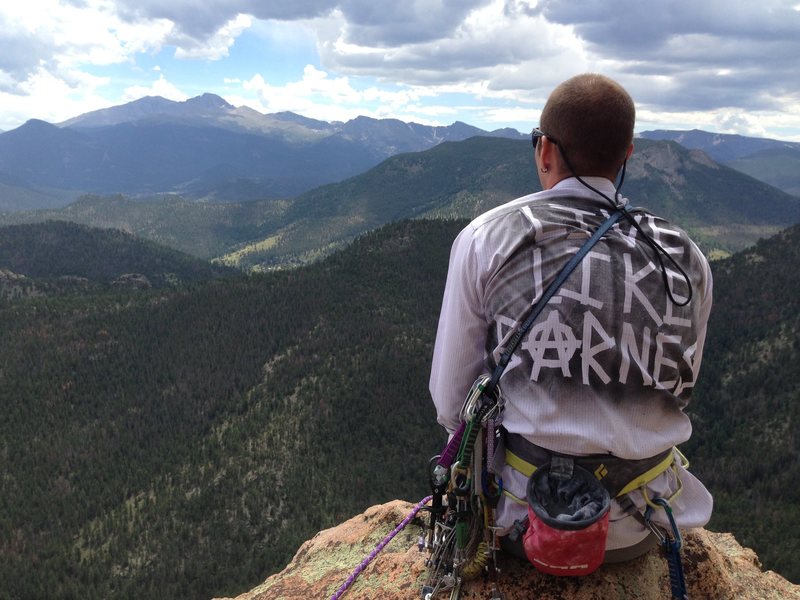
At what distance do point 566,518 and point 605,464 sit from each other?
0.67m

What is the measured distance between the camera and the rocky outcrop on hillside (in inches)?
236

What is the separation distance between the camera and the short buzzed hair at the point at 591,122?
4965 mm

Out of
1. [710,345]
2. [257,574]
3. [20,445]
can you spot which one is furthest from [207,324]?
[710,345]

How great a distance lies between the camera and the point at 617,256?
502 cm

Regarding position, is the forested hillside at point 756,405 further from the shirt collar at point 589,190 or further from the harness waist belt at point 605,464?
the shirt collar at point 589,190

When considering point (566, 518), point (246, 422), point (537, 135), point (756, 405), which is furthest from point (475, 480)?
point (756, 405)

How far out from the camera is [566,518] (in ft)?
15.7

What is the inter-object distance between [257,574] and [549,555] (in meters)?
72.9

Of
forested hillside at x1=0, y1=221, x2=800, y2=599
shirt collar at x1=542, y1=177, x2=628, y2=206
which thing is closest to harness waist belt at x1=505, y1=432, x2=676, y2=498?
shirt collar at x1=542, y1=177, x2=628, y2=206

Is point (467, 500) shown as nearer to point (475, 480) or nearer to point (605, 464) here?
point (475, 480)

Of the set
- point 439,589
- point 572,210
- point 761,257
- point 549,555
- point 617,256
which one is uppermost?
point 572,210

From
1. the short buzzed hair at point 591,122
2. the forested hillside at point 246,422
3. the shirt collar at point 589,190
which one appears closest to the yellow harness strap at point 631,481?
the shirt collar at point 589,190

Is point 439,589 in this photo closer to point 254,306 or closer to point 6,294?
point 254,306

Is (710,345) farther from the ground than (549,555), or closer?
closer
